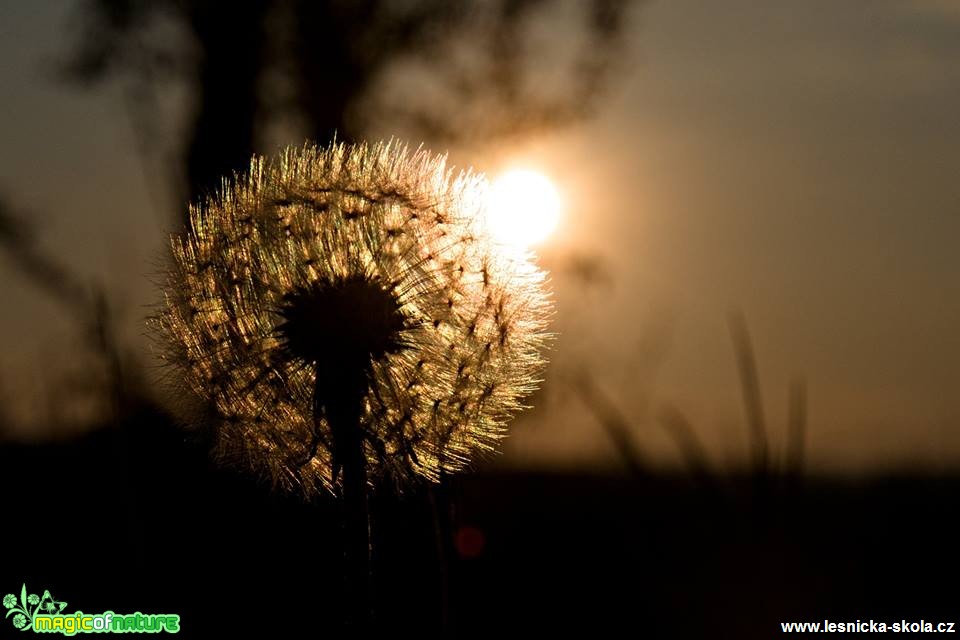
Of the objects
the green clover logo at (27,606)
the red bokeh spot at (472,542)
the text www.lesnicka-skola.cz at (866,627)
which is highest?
the red bokeh spot at (472,542)

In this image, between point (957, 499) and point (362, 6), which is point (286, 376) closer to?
point (957, 499)

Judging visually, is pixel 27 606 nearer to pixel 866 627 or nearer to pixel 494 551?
pixel 494 551

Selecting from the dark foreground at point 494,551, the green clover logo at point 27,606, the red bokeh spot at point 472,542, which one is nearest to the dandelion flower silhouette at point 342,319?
the dark foreground at point 494,551

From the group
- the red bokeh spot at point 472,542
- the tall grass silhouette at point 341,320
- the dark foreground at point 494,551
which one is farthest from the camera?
the red bokeh spot at point 472,542

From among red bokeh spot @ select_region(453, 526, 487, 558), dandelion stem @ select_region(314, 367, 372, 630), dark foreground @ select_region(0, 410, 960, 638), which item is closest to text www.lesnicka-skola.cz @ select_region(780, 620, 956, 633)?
dark foreground @ select_region(0, 410, 960, 638)

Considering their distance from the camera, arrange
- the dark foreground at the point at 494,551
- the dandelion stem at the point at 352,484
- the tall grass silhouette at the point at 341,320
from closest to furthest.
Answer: the dark foreground at the point at 494,551, the dandelion stem at the point at 352,484, the tall grass silhouette at the point at 341,320

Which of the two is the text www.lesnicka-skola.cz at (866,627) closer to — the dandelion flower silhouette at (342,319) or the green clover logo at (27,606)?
the dandelion flower silhouette at (342,319)

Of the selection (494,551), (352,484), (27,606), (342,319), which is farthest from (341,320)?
(494,551)

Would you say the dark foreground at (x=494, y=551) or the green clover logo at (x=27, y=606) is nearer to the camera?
the dark foreground at (x=494, y=551)

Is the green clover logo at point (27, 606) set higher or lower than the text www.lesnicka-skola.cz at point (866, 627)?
higher

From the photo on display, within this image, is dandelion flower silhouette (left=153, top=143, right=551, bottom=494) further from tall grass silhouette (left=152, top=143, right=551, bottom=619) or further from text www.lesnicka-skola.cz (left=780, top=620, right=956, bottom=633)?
text www.lesnicka-skola.cz (left=780, top=620, right=956, bottom=633)
